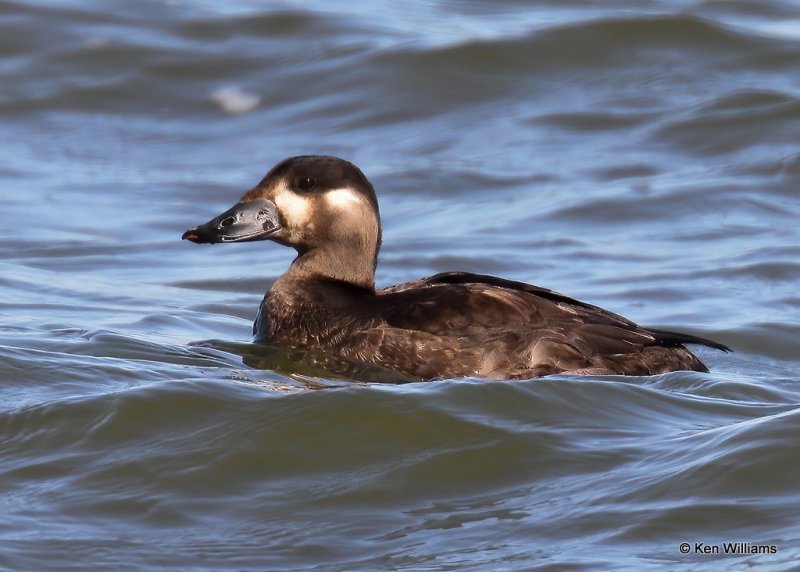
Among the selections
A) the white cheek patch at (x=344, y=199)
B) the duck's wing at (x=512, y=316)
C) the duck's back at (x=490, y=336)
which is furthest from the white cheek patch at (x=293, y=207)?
the duck's wing at (x=512, y=316)

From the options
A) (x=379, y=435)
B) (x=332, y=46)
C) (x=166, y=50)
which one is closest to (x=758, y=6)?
(x=332, y=46)

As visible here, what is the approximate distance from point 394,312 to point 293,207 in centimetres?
86

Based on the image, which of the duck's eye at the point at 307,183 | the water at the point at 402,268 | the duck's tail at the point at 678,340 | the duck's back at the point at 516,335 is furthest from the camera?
the duck's eye at the point at 307,183

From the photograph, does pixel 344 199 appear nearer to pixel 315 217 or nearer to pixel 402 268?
pixel 315 217

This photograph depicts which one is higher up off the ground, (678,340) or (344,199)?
(344,199)

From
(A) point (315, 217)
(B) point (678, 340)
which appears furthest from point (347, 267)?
(B) point (678, 340)

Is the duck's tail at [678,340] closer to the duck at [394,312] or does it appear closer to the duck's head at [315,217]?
the duck at [394,312]

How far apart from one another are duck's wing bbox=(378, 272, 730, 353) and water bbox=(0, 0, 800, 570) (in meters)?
0.25

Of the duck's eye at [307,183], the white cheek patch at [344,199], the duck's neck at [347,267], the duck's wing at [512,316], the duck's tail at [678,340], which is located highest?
the duck's eye at [307,183]

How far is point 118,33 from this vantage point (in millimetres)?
15070

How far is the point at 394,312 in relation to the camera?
21.7ft

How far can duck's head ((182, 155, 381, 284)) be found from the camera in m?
7.13

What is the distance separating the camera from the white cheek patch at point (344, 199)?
23.4ft

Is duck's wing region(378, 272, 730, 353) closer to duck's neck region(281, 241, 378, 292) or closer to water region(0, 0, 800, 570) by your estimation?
water region(0, 0, 800, 570)
